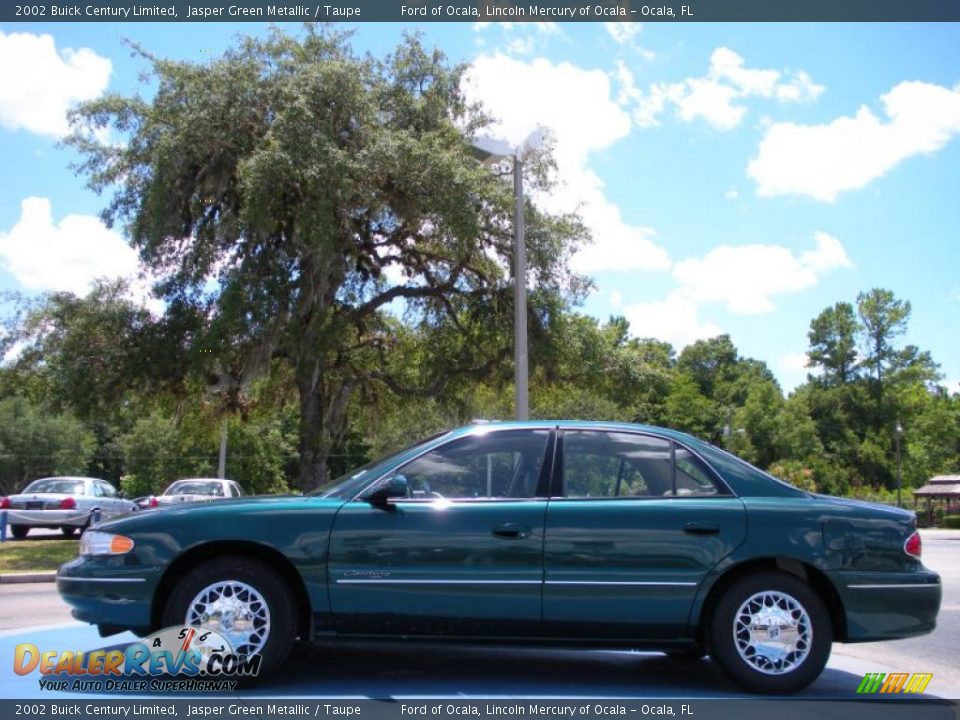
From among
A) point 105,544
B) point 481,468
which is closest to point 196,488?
point 105,544

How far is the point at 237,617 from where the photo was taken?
197 inches

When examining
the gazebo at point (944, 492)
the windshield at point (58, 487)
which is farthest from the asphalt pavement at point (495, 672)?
the gazebo at point (944, 492)

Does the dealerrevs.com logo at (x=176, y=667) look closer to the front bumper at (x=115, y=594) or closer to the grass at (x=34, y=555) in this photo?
the front bumper at (x=115, y=594)

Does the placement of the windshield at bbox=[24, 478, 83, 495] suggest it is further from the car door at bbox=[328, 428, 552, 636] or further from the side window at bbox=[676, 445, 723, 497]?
the side window at bbox=[676, 445, 723, 497]

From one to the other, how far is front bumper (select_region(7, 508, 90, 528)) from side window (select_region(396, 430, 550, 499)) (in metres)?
18.4

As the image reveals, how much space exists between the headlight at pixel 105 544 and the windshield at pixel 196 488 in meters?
15.2

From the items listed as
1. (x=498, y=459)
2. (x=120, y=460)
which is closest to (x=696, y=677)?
(x=498, y=459)

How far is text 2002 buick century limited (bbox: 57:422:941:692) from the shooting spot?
507cm

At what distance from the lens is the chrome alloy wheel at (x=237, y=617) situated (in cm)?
500

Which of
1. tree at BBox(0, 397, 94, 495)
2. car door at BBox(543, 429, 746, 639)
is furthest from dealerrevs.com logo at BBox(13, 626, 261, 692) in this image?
tree at BBox(0, 397, 94, 495)

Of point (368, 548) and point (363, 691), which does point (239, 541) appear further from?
point (363, 691)

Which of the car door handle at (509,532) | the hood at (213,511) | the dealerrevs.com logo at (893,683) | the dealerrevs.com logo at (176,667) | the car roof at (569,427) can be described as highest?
the car roof at (569,427)

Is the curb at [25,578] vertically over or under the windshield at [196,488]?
under

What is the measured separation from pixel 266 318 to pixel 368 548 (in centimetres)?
1276
